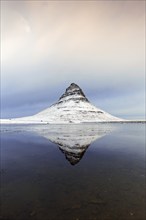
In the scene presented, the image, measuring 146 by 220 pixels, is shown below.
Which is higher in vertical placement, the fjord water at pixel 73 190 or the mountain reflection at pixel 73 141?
the mountain reflection at pixel 73 141

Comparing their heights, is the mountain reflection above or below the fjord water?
above

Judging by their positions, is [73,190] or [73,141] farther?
[73,141]

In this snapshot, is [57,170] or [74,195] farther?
[57,170]

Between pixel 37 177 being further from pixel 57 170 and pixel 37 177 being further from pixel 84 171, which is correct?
pixel 84 171

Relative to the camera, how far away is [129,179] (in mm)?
14219

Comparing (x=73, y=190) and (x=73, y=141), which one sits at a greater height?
(x=73, y=141)

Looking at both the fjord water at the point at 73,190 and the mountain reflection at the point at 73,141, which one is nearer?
the fjord water at the point at 73,190

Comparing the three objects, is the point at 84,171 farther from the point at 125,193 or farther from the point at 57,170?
the point at 125,193

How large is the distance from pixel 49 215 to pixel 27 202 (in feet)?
5.83

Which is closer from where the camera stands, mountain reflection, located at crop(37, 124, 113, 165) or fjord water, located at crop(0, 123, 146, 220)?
fjord water, located at crop(0, 123, 146, 220)

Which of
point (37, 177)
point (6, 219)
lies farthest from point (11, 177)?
point (6, 219)

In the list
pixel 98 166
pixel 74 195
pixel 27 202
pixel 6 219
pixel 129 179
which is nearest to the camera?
pixel 6 219

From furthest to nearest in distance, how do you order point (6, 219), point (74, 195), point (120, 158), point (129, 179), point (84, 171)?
1. point (120, 158)
2. point (84, 171)
3. point (129, 179)
4. point (74, 195)
5. point (6, 219)

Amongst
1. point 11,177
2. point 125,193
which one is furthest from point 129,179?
point 11,177
